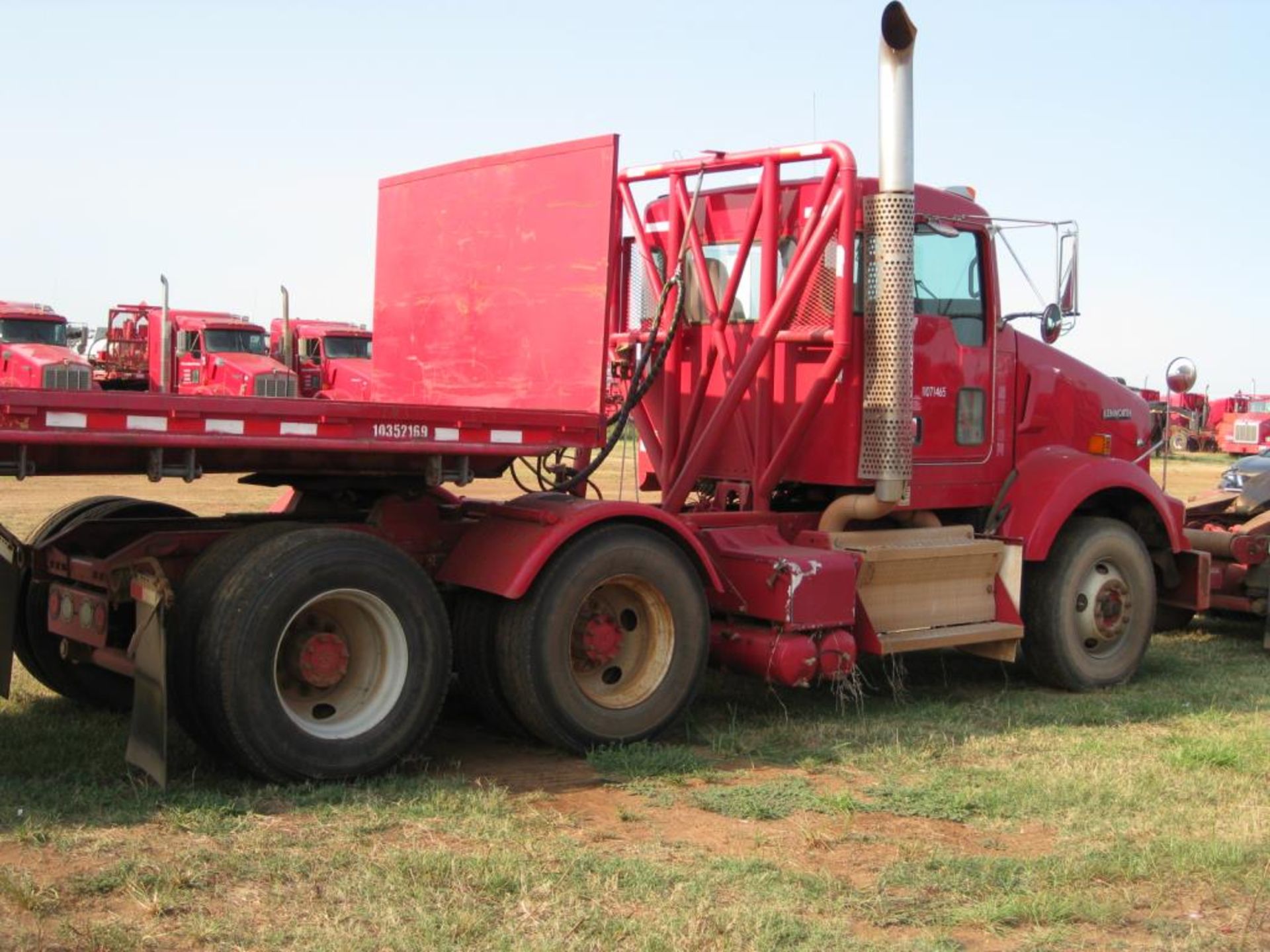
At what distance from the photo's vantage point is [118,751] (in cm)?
625

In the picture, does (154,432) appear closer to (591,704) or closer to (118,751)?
(118,751)

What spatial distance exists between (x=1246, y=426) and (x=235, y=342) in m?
33.2

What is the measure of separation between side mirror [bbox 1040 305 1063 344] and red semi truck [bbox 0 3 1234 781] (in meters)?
0.02

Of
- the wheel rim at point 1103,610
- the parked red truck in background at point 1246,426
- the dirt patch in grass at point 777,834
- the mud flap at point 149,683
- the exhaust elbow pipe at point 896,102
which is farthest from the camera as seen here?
the parked red truck in background at point 1246,426

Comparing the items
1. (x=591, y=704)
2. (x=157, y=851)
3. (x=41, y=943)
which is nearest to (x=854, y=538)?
(x=591, y=704)

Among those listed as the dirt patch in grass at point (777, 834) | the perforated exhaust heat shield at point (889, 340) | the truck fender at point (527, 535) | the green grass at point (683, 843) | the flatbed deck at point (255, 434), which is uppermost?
the perforated exhaust heat shield at point (889, 340)

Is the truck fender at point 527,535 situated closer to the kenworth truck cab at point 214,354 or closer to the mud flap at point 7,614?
the mud flap at point 7,614

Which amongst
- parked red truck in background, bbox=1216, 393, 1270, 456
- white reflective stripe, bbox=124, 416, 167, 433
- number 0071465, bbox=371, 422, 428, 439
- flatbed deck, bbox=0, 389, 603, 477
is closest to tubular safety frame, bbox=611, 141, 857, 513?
flatbed deck, bbox=0, 389, 603, 477

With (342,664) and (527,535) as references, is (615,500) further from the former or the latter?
(342,664)

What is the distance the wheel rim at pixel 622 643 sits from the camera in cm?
666

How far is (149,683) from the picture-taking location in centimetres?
559

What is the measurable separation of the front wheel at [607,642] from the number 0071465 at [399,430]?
86cm

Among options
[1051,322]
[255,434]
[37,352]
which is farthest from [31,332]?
[255,434]

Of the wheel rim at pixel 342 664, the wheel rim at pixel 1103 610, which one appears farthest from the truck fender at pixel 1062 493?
the wheel rim at pixel 342 664
